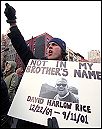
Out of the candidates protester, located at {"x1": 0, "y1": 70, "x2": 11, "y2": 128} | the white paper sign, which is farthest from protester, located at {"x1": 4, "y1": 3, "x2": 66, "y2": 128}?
protester, located at {"x1": 0, "y1": 70, "x2": 11, "y2": 128}

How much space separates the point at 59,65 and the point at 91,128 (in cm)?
68

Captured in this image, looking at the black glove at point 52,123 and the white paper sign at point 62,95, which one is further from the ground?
the white paper sign at point 62,95

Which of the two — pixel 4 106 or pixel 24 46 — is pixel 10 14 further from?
pixel 4 106

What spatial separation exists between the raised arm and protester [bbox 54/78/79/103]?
542 mm

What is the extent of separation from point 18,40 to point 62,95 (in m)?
0.82

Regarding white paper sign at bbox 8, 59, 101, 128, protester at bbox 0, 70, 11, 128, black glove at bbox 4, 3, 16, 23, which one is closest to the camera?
white paper sign at bbox 8, 59, 101, 128

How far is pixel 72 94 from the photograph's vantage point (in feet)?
5.81

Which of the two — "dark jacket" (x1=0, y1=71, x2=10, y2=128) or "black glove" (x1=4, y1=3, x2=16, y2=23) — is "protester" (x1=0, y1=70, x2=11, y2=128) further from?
"black glove" (x1=4, y1=3, x2=16, y2=23)

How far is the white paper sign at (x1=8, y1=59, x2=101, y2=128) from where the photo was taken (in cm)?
167

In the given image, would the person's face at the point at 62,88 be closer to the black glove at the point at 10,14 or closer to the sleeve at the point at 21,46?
the sleeve at the point at 21,46

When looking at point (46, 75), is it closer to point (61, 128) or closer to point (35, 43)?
point (61, 128)

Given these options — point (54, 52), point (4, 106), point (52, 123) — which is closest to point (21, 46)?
point (54, 52)

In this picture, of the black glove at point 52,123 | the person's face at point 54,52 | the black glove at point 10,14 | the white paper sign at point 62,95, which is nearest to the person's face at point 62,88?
the white paper sign at point 62,95

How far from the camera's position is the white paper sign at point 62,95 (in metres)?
1.67
